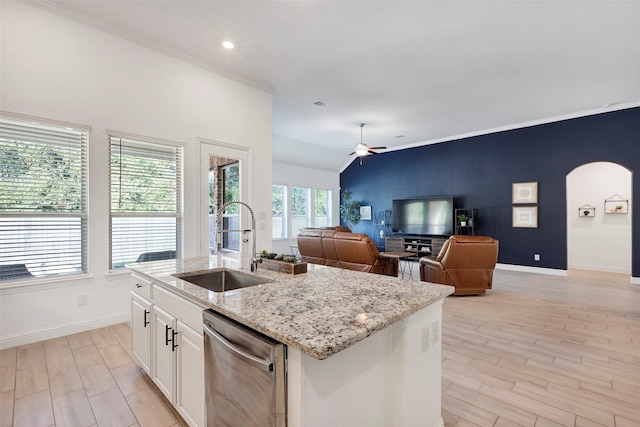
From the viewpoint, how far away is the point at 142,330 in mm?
2238

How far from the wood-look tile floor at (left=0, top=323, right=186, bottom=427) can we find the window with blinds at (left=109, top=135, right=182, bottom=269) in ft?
3.29

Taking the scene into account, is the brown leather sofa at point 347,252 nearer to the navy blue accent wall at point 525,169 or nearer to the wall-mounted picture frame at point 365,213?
the navy blue accent wall at point 525,169

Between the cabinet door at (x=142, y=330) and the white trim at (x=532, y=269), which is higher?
the cabinet door at (x=142, y=330)

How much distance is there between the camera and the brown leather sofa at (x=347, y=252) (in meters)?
4.93

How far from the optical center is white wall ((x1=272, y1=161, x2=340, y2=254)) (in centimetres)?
849

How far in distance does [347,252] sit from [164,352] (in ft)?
11.7

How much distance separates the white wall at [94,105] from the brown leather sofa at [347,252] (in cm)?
235

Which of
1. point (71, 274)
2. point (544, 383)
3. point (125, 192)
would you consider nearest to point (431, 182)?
point (544, 383)

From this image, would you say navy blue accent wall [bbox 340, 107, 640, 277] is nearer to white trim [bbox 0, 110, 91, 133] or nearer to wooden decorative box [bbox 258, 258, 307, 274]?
wooden decorative box [bbox 258, 258, 307, 274]

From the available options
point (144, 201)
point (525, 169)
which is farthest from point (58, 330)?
point (525, 169)

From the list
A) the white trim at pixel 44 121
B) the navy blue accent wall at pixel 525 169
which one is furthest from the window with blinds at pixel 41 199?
the navy blue accent wall at pixel 525 169

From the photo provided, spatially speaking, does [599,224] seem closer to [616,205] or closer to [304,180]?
[616,205]

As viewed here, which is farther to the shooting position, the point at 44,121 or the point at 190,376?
the point at 44,121

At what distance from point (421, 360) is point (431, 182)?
7.57 m
